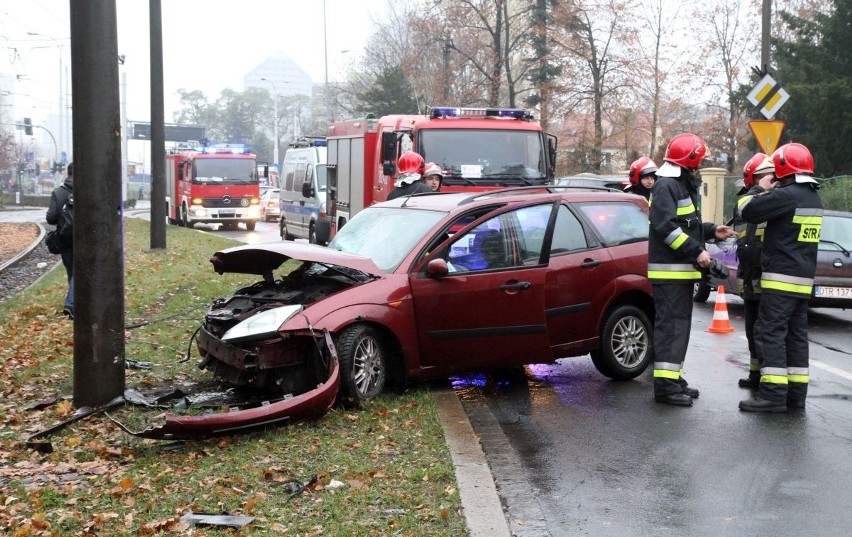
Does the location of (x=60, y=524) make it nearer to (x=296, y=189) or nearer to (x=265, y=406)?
(x=265, y=406)

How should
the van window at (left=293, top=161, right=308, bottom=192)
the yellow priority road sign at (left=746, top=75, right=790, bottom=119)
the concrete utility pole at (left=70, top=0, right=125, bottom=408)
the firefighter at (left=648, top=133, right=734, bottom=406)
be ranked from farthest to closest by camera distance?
the van window at (left=293, top=161, right=308, bottom=192), the yellow priority road sign at (left=746, top=75, right=790, bottom=119), the firefighter at (left=648, top=133, right=734, bottom=406), the concrete utility pole at (left=70, top=0, right=125, bottom=408)

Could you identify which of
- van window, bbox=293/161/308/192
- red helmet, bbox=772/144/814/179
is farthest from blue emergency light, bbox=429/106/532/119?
van window, bbox=293/161/308/192

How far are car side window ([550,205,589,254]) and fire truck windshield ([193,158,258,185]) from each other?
26.1 metres

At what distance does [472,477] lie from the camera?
569 centimetres

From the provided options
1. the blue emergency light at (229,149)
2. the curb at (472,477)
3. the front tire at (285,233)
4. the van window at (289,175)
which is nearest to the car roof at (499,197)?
the curb at (472,477)

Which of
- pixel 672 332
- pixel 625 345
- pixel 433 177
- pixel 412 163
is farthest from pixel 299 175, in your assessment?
pixel 672 332

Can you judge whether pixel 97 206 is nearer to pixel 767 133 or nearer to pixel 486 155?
pixel 486 155

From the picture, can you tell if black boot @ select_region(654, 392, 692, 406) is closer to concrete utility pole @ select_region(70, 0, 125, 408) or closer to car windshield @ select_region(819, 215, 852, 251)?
concrete utility pole @ select_region(70, 0, 125, 408)

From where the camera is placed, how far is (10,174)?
92.5 m

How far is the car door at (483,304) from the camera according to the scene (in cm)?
785

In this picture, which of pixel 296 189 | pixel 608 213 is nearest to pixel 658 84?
pixel 296 189

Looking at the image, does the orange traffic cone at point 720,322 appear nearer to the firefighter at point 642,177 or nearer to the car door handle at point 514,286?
the firefighter at point 642,177

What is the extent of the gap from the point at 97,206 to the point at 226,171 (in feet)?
90.7

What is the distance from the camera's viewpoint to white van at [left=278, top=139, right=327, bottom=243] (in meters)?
23.7
